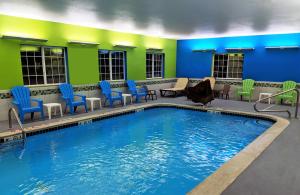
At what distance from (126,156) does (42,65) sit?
4.09 m

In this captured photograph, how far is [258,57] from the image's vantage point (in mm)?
9266

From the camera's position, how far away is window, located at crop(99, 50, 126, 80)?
8.27m

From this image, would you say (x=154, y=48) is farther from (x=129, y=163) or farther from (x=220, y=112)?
(x=129, y=163)

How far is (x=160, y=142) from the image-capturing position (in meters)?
4.98

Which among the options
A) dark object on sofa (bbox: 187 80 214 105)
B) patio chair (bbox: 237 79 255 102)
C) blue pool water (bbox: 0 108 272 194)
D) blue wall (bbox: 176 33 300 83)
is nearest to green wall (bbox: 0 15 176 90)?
blue wall (bbox: 176 33 300 83)

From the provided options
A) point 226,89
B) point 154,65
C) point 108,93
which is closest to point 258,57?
point 226,89

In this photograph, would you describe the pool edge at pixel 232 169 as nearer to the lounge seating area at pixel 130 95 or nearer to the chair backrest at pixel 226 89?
the lounge seating area at pixel 130 95

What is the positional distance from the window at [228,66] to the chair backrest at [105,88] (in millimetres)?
5267

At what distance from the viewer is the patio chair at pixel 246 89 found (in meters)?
9.01

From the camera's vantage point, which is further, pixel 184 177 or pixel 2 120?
pixel 2 120

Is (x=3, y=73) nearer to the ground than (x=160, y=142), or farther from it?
farther from it

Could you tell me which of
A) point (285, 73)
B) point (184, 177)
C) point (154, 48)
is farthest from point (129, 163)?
point (285, 73)

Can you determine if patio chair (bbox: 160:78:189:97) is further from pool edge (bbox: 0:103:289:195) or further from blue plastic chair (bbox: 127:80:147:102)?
pool edge (bbox: 0:103:289:195)

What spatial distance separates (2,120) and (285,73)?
9486 millimetres
